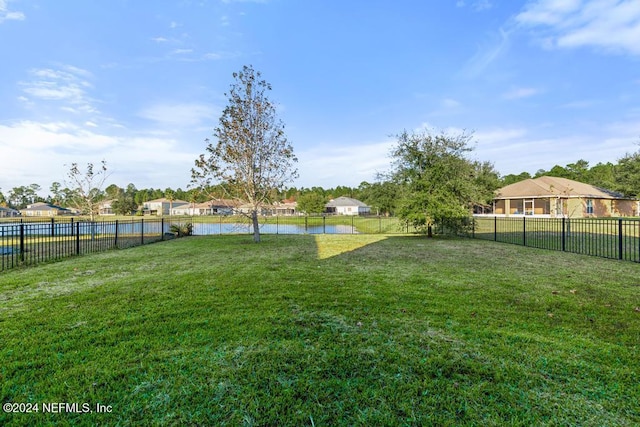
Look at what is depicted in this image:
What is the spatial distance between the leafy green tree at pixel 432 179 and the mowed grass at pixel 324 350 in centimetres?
703

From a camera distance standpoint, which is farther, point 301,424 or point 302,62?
point 302,62

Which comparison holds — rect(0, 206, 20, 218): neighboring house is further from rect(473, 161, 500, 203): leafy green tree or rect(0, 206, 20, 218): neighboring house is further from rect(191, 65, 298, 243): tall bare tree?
rect(473, 161, 500, 203): leafy green tree

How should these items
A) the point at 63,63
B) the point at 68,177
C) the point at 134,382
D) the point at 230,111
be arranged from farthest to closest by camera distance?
the point at 68,177, the point at 230,111, the point at 63,63, the point at 134,382

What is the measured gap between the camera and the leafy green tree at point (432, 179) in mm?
11945

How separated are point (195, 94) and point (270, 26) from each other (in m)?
4.30

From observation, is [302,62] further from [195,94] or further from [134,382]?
[134,382]

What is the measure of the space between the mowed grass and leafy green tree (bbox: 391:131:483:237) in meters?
7.03

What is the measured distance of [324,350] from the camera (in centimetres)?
249

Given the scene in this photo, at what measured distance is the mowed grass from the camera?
1.78m

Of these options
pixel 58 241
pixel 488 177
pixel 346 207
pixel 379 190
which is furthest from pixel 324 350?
pixel 346 207

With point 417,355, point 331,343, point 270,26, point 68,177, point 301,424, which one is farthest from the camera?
point 68,177

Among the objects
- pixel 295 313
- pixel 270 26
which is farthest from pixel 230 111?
pixel 295 313

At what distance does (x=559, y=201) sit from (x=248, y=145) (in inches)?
1187

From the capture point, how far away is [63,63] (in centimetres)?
965
